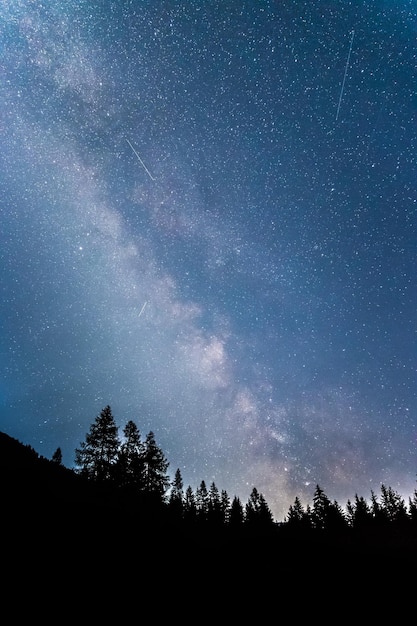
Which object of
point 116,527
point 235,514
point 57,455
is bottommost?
point 116,527

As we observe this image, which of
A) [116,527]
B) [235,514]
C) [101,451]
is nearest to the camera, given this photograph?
[116,527]

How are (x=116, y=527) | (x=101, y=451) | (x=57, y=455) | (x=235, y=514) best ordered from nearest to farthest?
(x=116, y=527)
(x=101, y=451)
(x=57, y=455)
(x=235, y=514)

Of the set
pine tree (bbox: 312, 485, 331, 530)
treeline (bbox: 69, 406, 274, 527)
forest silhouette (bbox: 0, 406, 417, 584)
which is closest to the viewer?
forest silhouette (bbox: 0, 406, 417, 584)

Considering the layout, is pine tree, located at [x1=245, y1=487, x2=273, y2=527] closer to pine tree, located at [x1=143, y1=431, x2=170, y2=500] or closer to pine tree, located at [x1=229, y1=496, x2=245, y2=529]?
pine tree, located at [x1=229, y1=496, x2=245, y2=529]

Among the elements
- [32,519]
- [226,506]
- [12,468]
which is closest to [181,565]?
[32,519]

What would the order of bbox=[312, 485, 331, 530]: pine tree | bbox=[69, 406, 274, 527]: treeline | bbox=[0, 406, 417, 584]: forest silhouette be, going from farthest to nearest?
bbox=[312, 485, 331, 530]: pine tree < bbox=[69, 406, 274, 527]: treeline < bbox=[0, 406, 417, 584]: forest silhouette

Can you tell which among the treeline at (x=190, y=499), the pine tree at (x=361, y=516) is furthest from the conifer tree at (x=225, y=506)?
the pine tree at (x=361, y=516)

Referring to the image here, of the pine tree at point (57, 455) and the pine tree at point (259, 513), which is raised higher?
the pine tree at point (57, 455)

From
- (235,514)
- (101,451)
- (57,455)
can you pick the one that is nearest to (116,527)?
(101,451)

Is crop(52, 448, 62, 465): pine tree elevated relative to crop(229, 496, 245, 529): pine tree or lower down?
elevated

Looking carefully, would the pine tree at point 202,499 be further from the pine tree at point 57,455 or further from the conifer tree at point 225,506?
the pine tree at point 57,455

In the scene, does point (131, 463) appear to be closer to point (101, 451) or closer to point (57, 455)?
point (101, 451)

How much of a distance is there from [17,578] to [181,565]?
781cm

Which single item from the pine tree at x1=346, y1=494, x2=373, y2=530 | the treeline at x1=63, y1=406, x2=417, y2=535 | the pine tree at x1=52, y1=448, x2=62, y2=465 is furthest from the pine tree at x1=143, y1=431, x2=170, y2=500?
the pine tree at x1=346, y1=494, x2=373, y2=530
